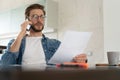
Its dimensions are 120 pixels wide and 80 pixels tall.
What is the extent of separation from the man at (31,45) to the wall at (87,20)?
3.76ft

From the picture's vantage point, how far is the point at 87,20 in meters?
3.16

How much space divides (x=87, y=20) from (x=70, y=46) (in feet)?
6.54

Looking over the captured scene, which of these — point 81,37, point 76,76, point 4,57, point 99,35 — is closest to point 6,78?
point 76,76

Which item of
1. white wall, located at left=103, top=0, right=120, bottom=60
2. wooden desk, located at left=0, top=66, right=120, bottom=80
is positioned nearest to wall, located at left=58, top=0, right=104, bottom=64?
white wall, located at left=103, top=0, right=120, bottom=60

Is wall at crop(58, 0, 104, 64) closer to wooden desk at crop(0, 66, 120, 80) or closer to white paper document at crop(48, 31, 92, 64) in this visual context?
white paper document at crop(48, 31, 92, 64)

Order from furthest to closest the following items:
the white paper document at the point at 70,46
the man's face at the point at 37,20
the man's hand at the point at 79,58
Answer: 1. the man's face at the point at 37,20
2. the man's hand at the point at 79,58
3. the white paper document at the point at 70,46

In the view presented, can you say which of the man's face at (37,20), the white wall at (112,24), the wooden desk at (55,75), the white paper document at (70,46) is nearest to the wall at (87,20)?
the white wall at (112,24)

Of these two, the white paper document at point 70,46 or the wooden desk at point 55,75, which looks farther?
the white paper document at point 70,46

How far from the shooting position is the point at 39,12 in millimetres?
1947

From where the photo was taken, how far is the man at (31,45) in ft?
5.55

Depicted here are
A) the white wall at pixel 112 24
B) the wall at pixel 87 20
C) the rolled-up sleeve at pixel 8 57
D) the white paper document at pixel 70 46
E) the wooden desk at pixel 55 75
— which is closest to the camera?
the wooden desk at pixel 55 75

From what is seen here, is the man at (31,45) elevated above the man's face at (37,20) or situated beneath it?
situated beneath

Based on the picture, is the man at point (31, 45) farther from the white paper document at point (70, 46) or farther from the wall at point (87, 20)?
the wall at point (87, 20)

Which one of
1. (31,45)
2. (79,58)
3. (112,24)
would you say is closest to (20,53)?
(31,45)
